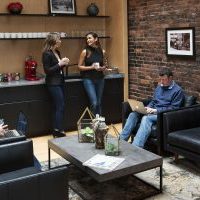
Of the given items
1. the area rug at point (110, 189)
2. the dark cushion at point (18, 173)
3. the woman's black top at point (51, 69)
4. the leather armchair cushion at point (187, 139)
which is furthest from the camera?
the woman's black top at point (51, 69)

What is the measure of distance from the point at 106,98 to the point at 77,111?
572mm

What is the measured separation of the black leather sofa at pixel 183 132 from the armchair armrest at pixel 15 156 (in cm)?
163

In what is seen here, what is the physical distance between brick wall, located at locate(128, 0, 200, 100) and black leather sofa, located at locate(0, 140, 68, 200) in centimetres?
281

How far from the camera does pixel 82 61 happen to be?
557 cm

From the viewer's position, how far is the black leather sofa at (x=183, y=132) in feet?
12.5

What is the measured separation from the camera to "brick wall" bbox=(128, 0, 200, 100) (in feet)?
16.3

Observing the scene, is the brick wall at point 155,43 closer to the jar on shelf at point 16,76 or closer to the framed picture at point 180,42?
the framed picture at point 180,42

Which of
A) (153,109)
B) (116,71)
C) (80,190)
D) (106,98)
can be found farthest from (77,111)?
(80,190)

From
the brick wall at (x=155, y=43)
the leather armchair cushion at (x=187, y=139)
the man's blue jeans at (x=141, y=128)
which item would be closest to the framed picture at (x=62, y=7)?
the brick wall at (x=155, y=43)

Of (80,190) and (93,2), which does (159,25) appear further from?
(80,190)

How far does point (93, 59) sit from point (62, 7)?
1.15m

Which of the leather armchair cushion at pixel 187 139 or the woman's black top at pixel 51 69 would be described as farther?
the woman's black top at pixel 51 69

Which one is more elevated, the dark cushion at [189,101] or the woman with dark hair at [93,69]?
the woman with dark hair at [93,69]

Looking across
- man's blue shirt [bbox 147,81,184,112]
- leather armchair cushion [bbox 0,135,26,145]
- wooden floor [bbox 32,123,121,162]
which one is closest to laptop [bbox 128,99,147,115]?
man's blue shirt [bbox 147,81,184,112]
